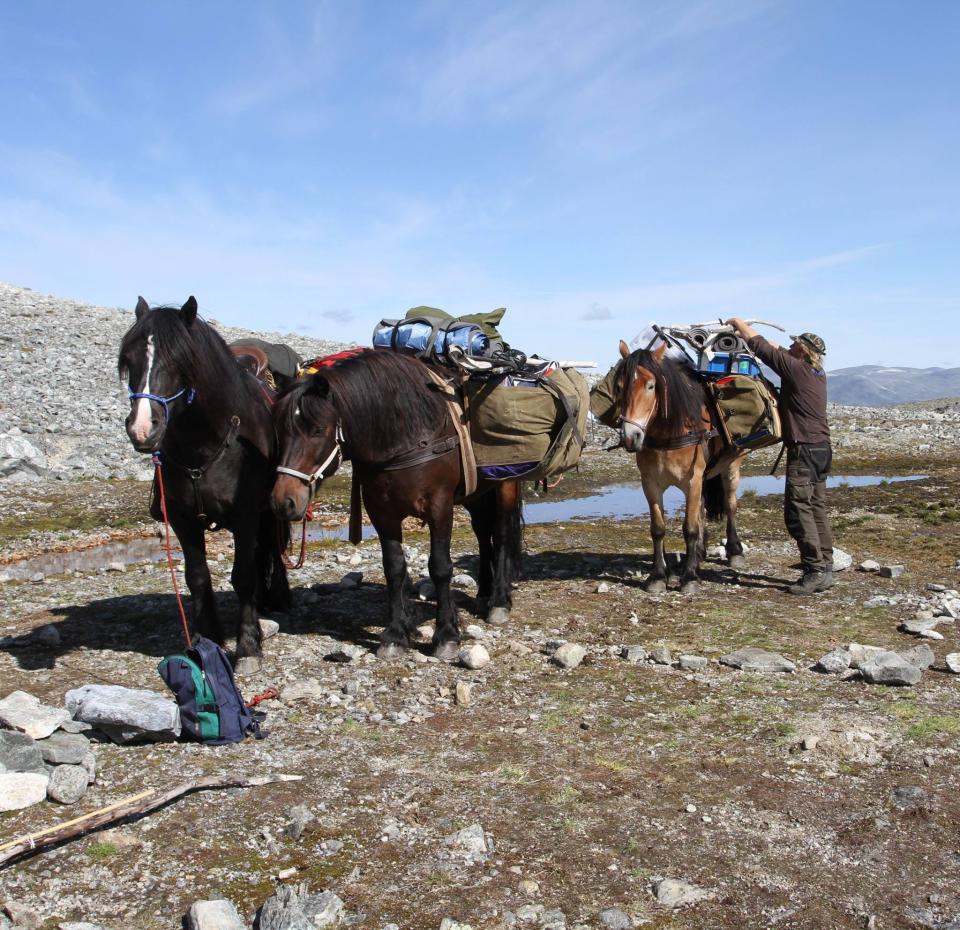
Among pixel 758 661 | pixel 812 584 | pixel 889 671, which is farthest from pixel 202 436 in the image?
pixel 812 584

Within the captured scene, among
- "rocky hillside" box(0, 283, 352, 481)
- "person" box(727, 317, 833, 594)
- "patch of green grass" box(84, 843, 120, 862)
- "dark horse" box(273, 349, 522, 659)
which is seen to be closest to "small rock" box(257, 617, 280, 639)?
"dark horse" box(273, 349, 522, 659)

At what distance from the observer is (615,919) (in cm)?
342

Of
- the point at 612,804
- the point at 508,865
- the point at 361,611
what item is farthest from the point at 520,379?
the point at 508,865

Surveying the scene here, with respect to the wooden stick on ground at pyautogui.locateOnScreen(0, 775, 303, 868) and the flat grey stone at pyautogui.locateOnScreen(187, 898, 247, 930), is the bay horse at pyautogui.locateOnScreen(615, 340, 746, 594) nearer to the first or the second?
the wooden stick on ground at pyautogui.locateOnScreen(0, 775, 303, 868)

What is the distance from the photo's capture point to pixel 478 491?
793cm

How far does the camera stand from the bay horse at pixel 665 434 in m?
8.62

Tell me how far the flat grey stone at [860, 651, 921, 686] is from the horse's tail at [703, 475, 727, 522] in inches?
198

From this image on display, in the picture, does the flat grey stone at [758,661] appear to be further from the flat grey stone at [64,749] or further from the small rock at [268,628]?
the flat grey stone at [64,749]

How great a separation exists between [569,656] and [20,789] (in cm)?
405

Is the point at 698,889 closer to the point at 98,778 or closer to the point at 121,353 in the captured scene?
the point at 98,778

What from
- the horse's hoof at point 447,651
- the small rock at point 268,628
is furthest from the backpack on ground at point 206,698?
the small rock at point 268,628

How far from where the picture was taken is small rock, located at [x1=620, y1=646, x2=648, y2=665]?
22.5ft

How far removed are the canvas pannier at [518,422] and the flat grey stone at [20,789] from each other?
4.40 meters

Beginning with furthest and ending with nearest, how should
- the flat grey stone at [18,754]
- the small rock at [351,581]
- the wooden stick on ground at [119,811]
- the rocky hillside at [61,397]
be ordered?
1. the rocky hillside at [61,397]
2. the small rock at [351,581]
3. the flat grey stone at [18,754]
4. the wooden stick on ground at [119,811]
